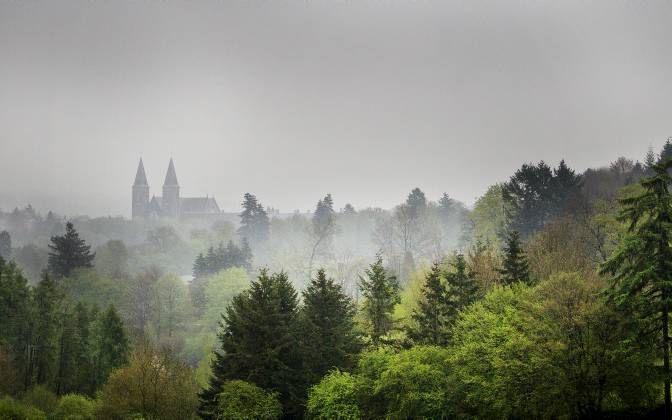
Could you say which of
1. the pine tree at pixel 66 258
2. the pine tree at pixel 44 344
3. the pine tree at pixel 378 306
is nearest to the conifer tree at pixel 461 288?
the pine tree at pixel 378 306

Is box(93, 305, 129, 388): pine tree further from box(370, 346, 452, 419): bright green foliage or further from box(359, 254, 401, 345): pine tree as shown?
box(370, 346, 452, 419): bright green foliage

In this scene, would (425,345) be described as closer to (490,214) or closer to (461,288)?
(461,288)

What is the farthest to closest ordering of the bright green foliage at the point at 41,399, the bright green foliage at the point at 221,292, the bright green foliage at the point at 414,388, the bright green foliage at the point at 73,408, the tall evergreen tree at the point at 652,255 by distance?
the bright green foliage at the point at 221,292 < the bright green foliage at the point at 41,399 < the bright green foliage at the point at 73,408 < the bright green foliage at the point at 414,388 < the tall evergreen tree at the point at 652,255

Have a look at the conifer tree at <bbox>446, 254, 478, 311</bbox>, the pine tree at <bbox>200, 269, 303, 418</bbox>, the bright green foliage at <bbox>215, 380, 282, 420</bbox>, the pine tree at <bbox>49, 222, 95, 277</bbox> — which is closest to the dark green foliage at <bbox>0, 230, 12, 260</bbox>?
the pine tree at <bbox>49, 222, 95, 277</bbox>

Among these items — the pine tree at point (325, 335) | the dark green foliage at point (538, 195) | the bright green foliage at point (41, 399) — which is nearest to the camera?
the pine tree at point (325, 335)

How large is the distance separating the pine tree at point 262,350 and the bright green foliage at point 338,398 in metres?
3.04

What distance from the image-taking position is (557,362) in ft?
86.2

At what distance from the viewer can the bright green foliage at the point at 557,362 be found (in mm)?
25625

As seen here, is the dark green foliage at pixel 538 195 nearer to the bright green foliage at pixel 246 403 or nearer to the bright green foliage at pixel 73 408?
the bright green foliage at pixel 246 403

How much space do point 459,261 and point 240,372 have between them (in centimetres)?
1529

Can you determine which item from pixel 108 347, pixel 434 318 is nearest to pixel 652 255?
pixel 434 318

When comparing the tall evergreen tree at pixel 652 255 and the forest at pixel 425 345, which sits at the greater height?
the tall evergreen tree at pixel 652 255

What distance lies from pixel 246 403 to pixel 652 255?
22.0m

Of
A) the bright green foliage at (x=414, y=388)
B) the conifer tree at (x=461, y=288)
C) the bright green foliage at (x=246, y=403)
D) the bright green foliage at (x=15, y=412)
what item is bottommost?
the bright green foliage at (x=15, y=412)
